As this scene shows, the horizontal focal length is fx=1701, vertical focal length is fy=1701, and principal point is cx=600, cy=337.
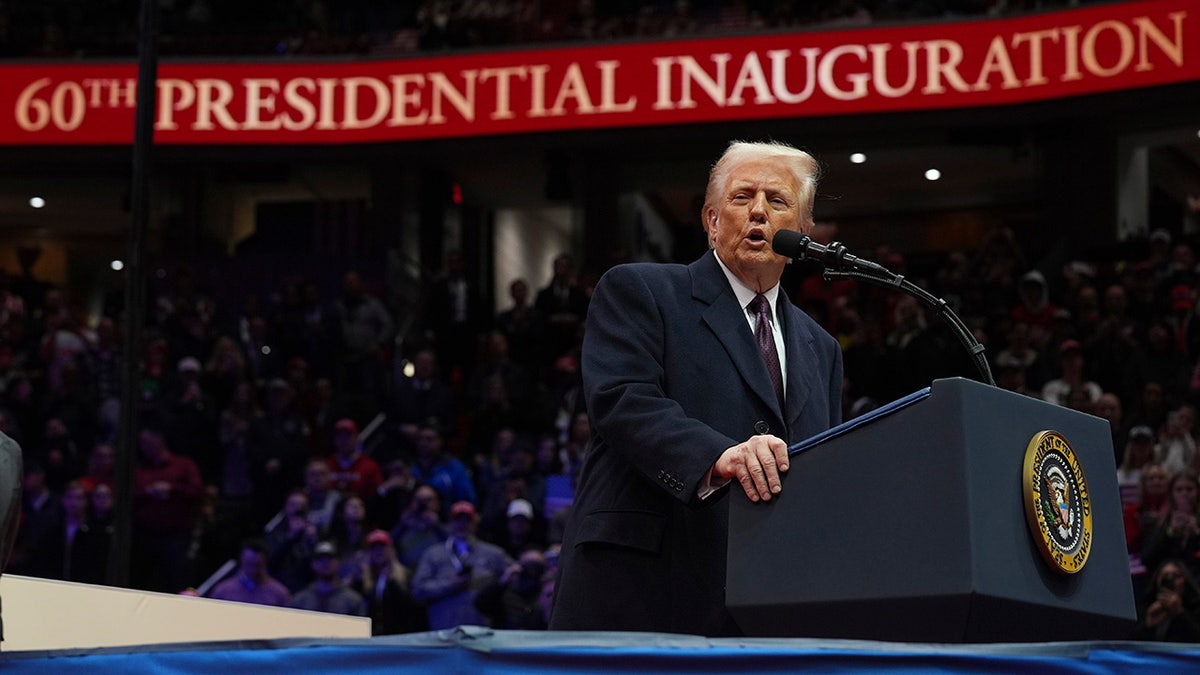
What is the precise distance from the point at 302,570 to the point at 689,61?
6.99 m

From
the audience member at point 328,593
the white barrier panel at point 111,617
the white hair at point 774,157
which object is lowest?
the audience member at point 328,593

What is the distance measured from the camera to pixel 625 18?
608 inches

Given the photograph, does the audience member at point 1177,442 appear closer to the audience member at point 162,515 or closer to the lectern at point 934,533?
the audience member at point 162,515

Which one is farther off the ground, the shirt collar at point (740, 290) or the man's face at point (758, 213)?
the man's face at point (758, 213)

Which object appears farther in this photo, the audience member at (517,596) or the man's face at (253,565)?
the man's face at (253,565)

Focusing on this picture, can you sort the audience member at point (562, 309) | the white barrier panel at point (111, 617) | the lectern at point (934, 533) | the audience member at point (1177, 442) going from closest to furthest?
the lectern at point (934, 533)
the white barrier panel at point (111, 617)
the audience member at point (1177, 442)
the audience member at point (562, 309)

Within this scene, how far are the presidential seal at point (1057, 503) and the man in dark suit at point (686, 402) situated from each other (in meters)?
0.45

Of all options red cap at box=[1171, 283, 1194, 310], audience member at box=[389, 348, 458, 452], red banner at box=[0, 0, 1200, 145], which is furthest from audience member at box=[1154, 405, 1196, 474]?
red banner at box=[0, 0, 1200, 145]

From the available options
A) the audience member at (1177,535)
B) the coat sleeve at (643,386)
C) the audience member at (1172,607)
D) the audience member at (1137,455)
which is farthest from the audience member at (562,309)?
the coat sleeve at (643,386)

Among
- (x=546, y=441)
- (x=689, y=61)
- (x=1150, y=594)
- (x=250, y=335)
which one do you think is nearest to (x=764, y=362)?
(x=1150, y=594)

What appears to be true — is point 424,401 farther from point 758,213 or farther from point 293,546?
point 758,213

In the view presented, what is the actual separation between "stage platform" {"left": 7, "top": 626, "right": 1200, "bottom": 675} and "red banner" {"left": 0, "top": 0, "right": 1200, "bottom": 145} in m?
12.4

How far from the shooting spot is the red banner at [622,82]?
13766mm

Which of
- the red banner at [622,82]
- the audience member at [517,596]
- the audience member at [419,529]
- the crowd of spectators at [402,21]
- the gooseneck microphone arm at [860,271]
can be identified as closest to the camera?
the gooseneck microphone arm at [860,271]
